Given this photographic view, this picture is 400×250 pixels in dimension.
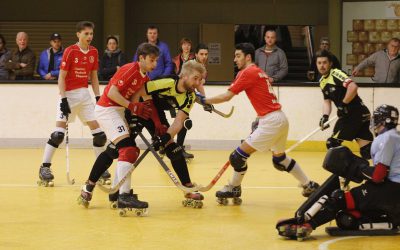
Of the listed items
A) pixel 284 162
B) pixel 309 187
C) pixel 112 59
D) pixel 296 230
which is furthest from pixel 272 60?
pixel 296 230

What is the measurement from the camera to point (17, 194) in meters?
9.84

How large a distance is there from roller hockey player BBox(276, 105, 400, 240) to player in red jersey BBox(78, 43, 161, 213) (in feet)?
5.39

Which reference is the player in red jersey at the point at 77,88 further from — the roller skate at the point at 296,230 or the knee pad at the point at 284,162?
the roller skate at the point at 296,230

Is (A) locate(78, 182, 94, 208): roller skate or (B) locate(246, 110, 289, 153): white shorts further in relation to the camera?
(A) locate(78, 182, 94, 208): roller skate

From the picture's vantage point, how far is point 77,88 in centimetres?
1038

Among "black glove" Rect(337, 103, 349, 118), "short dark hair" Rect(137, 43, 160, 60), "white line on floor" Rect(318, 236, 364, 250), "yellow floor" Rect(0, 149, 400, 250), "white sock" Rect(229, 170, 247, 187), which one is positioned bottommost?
"yellow floor" Rect(0, 149, 400, 250)

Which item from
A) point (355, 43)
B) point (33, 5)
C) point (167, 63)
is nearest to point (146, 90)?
point (167, 63)

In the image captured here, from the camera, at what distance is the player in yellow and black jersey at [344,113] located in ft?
33.3

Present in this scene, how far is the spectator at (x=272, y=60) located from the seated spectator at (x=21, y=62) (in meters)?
3.29

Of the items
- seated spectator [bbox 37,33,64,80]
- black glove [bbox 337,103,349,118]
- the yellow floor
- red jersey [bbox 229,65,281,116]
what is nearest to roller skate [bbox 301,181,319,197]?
the yellow floor

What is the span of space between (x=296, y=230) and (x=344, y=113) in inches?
123

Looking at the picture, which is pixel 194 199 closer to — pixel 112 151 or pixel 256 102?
pixel 112 151

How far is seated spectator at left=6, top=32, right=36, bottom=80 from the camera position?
14320mm

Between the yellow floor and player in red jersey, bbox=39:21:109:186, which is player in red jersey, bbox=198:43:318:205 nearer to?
the yellow floor
